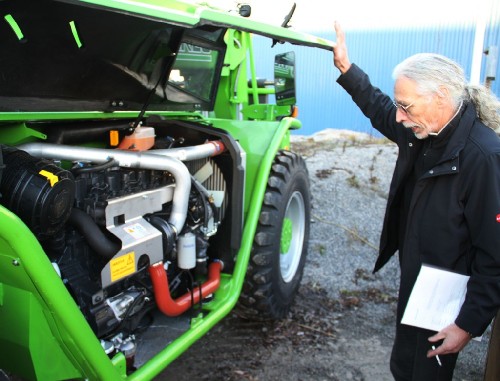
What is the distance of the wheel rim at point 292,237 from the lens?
13.1ft

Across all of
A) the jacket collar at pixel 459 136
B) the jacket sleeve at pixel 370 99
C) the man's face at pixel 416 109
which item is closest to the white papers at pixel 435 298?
the jacket collar at pixel 459 136

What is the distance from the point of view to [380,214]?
591cm

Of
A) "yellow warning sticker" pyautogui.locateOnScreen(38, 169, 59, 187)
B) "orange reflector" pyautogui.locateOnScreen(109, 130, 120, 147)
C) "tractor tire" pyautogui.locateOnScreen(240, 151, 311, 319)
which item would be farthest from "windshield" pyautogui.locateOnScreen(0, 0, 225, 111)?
"tractor tire" pyautogui.locateOnScreen(240, 151, 311, 319)

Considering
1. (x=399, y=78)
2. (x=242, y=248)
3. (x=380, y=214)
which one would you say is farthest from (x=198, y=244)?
(x=380, y=214)

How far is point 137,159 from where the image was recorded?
249 centimetres

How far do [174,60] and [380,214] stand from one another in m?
3.89

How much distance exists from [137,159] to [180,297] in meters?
0.93

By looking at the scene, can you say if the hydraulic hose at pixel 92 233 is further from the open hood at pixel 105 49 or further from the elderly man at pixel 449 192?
the elderly man at pixel 449 192

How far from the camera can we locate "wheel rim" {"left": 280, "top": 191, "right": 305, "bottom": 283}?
3996mm

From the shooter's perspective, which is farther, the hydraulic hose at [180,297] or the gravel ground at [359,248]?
the gravel ground at [359,248]

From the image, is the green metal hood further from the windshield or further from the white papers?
the white papers

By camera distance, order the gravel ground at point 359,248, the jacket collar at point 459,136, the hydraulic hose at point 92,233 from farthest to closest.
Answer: the gravel ground at point 359,248
the hydraulic hose at point 92,233
the jacket collar at point 459,136

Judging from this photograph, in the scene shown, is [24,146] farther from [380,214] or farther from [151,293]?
[380,214]

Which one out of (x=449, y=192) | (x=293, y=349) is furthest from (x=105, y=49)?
(x=293, y=349)
